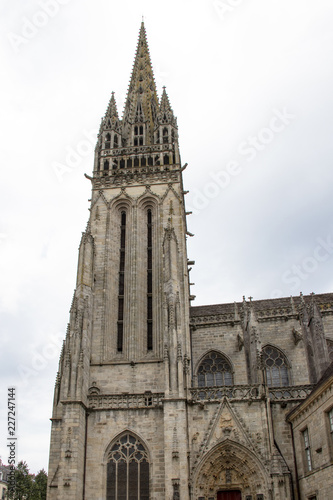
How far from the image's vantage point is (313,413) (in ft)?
49.3

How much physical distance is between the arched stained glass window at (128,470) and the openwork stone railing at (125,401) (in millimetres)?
1198

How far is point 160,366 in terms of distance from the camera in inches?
827

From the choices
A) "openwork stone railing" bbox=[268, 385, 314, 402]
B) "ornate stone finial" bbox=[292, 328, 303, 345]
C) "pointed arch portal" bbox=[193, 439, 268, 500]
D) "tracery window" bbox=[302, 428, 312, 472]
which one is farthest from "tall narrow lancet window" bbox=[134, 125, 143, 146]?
"tracery window" bbox=[302, 428, 312, 472]

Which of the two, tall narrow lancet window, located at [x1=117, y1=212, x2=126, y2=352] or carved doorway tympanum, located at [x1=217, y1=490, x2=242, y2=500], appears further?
tall narrow lancet window, located at [x1=117, y1=212, x2=126, y2=352]

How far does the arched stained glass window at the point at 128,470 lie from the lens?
1772 centimetres

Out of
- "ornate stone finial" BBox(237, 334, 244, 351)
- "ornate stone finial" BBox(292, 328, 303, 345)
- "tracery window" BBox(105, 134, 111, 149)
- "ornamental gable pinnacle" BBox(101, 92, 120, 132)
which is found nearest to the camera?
"ornate stone finial" BBox(292, 328, 303, 345)

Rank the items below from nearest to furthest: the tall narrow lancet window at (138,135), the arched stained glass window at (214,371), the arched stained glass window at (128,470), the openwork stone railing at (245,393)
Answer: the arched stained glass window at (128,470), the openwork stone railing at (245,393), the arched stained glass window at (214,371), the tall narrow lancet window at (138,135)

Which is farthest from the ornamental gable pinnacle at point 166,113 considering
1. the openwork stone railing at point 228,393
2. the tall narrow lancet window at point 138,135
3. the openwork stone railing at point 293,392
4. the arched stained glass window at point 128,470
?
the arched stained glass window at point 128,470

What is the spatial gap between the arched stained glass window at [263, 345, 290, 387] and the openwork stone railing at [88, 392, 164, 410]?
21.2 feet

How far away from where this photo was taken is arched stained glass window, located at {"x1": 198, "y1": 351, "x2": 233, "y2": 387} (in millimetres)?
22984

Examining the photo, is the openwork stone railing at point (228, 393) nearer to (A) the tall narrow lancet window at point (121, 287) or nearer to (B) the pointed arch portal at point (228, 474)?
(B) the pointed arch portal at point (228, 474)

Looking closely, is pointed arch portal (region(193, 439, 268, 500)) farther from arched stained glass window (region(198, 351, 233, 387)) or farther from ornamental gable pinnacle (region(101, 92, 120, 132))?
ornamental gable pinnacle (region(101, 92, 120, 132))

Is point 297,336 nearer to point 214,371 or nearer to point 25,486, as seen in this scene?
point 214,371

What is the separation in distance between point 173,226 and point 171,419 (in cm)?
1068
